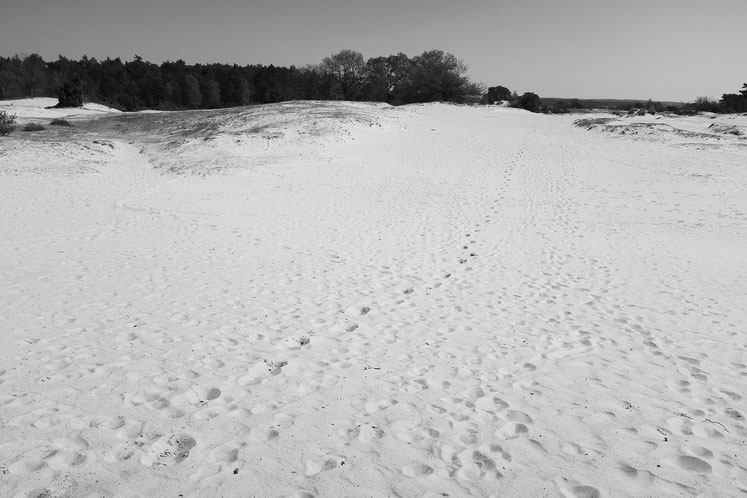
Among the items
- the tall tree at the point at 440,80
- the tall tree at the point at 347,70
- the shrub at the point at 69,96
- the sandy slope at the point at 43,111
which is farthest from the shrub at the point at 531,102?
the shrub at the point at 69,96

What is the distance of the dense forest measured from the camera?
60666mm

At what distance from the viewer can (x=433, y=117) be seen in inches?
1545

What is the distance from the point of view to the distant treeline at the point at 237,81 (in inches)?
2452

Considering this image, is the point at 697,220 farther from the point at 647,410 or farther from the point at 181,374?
the point at 181,374

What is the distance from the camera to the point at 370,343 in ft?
18.5

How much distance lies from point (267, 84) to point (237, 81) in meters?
6.33

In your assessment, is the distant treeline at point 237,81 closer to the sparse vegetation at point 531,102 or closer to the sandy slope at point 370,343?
the sparse vegetation at point 531,102

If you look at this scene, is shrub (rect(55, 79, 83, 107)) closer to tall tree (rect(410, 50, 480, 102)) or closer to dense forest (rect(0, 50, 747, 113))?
dense forest (rect(0, 50, 747, 113))

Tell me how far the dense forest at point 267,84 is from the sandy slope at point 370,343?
4956 centimetres

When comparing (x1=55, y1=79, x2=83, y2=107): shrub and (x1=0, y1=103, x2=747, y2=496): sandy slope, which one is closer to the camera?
(x1=0, y1=103, x2=747, y2=496): sandy slope

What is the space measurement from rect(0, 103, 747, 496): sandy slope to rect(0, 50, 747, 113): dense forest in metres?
49.6

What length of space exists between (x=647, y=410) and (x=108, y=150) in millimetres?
24803

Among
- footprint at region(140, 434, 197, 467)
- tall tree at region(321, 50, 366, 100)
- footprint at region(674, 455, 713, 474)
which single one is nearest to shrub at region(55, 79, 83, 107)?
tall tree at region(321, 50, 366, 100)

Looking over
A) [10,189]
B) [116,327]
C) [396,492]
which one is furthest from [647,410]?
[10,189]
